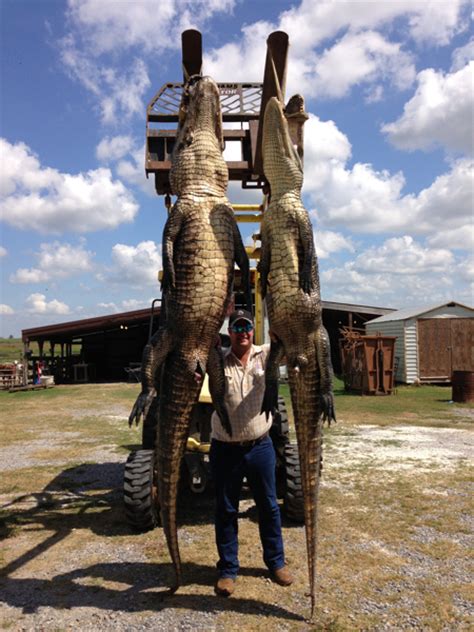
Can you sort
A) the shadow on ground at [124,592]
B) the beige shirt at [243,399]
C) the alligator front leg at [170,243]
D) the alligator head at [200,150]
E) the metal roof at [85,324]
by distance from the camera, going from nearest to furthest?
1. the alligator front leg at [170,243]
2. the alligator head at [200,150]
3. the shadow on ground at [124,592]
4. the beige shirt at [243,399]
5. the metal roof at [85,324]

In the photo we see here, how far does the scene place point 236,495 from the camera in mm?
3781

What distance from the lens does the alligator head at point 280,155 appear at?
304 centimetres

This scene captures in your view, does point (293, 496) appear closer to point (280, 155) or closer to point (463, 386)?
point (280, 155)

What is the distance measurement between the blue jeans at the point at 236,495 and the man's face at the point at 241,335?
78 cm

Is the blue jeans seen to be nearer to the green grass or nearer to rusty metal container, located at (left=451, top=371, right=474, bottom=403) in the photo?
rusty metal container, located at (left=451, top=371, right=474, bottom=403)

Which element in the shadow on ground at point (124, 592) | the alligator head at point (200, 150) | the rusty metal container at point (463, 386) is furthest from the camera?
the rusty metal container at point (463, 386)

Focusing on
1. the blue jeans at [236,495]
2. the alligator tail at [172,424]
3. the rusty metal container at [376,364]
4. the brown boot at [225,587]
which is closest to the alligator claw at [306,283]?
the alligator tail at [172,424]

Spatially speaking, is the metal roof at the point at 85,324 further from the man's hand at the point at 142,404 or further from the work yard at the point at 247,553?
the man's hand at the point at 142,404

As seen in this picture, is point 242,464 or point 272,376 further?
point 242,464

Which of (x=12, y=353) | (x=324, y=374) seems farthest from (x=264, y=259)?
(x=12, y=353)

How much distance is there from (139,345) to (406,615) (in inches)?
979

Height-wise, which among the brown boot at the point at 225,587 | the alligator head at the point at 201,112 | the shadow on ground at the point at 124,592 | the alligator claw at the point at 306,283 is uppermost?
the alligator head at the point at 201,112

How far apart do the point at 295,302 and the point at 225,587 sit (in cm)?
234

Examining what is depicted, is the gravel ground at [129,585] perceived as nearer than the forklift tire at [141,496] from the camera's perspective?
Yes
